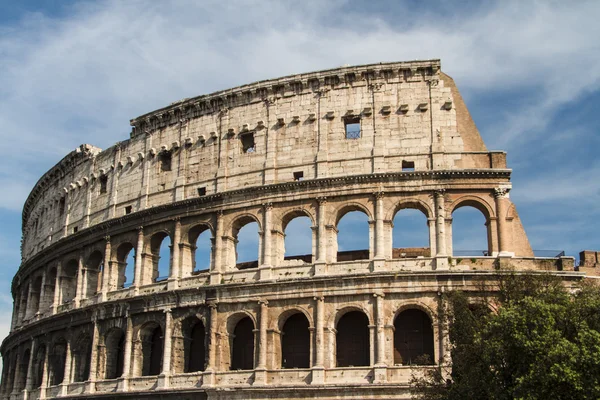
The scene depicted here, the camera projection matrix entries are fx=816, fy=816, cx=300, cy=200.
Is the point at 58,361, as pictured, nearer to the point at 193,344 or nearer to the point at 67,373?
the point at 67,373

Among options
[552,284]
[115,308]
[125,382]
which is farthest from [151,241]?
[552,284]

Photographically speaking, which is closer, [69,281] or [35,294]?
[69,281]

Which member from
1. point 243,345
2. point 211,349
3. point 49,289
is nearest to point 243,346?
point 243,345

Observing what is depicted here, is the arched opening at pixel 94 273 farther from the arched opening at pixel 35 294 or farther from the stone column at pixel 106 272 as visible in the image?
the arched opening at pixel 35 294

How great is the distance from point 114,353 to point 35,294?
10.3 m

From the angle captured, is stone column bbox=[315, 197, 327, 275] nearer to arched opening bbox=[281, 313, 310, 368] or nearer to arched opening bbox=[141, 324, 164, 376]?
arched opening bbox=[281, 313, 310, 368]

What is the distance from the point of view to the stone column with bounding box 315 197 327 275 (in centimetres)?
3131

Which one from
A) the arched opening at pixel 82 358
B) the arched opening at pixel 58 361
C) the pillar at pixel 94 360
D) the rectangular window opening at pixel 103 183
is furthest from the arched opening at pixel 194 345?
the rectangular window opening at pixel 103 183

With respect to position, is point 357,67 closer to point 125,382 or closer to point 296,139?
point 296,139

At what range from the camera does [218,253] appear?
33.5m

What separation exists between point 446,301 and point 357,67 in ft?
36.1

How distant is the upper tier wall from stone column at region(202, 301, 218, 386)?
537 centimetres

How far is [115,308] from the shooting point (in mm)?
35844

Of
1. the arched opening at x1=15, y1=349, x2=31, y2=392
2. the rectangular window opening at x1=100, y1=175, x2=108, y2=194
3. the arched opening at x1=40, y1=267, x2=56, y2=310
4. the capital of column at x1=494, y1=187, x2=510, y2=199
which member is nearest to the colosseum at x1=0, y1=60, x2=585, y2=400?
the capital of column at x1=494, y1=187, x2=510, y2=199
